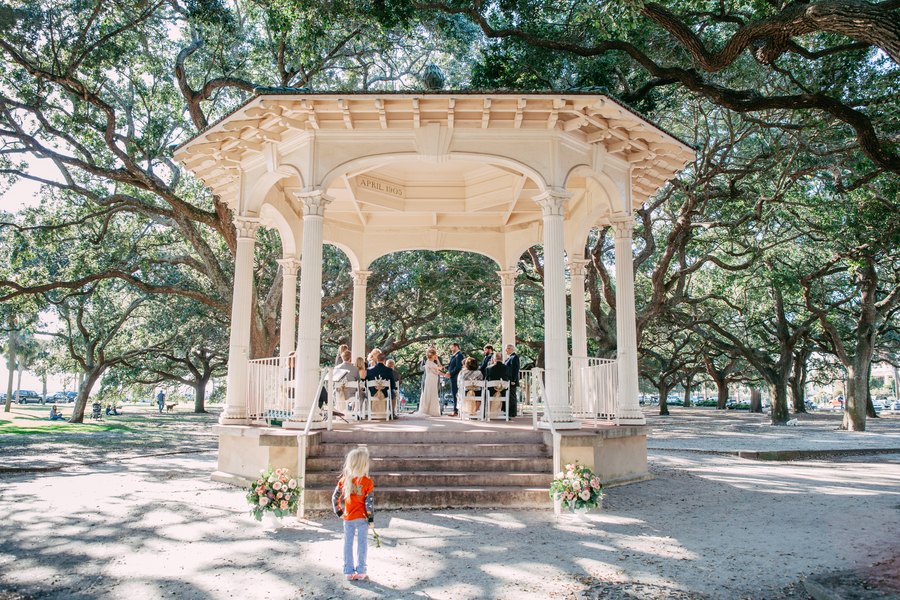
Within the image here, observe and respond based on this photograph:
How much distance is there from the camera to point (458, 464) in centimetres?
849

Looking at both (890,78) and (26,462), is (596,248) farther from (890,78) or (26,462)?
(26,462)

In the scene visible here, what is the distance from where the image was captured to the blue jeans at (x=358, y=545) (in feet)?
16.3

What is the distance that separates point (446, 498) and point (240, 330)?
5.03m

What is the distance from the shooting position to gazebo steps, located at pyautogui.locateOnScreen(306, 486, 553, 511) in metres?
7.54

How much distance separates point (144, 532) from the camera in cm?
662

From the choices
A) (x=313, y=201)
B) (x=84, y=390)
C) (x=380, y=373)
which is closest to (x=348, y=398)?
(x=380, y=373)

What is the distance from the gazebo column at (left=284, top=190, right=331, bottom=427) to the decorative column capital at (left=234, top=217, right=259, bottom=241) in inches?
72.7

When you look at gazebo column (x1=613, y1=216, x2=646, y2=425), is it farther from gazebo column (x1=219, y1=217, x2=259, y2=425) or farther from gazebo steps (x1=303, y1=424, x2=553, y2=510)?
gazebo column (x1=219, y1=217, x2=259, y2=425)

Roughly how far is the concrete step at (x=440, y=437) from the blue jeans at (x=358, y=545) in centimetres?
384

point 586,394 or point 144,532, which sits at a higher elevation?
point 586,394

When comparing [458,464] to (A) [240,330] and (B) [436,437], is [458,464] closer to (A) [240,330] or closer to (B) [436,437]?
(B) [436,437]

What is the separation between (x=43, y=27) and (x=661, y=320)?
78.4 ft

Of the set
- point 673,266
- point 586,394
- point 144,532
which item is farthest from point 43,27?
point 673,266

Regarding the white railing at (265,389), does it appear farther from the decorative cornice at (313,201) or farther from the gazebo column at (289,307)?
the decorative cornice at (313,201)
